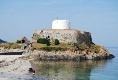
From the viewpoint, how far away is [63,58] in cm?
8119

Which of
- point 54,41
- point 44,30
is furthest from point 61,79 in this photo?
point 44,30

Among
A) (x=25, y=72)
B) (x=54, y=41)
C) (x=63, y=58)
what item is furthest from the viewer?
(x=54, y=41)

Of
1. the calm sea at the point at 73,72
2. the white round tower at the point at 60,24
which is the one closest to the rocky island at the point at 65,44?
the white round tower at the point at 60,24

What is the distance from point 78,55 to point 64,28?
766 inches

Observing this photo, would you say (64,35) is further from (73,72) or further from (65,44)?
(73,72)

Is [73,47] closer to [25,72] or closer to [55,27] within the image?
[55,27]

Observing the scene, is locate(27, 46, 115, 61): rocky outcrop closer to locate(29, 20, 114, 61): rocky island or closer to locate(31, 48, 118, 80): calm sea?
locate(29, 20, 114, 61): rocky island

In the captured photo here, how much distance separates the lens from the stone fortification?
95.2 m

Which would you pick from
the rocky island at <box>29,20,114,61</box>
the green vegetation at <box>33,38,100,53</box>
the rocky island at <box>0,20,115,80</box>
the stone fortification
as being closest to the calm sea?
the rocky island at <box>0,20,115,80</box>

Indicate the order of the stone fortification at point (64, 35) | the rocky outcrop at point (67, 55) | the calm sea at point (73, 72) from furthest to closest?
the stone fortification at point (64, 35) → the rocky outcrop at point (67, 55) → the calm sea at point (73, 72)

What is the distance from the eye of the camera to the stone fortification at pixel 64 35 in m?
95.2

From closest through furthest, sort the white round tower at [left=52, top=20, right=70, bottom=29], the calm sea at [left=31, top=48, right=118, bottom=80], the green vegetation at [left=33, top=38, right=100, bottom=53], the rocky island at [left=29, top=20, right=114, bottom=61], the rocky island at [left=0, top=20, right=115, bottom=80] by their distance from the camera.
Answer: the calm sea at [left=31, top=48, right=118, bottom=80]
the rocky island at [left=0, top=20, right=115, bottom=80]
the rocky island at [left=29, top=20, right=114, bottom=61]
the green vegetation at [left=33, top=38, right=100, bottom=53]
the white round tower at [left=52, top=20, right=70, bottom=29]

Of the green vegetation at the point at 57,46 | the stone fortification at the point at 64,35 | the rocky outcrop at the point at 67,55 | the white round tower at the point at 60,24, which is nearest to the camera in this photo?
the rocky outcrop at the point at 67,55

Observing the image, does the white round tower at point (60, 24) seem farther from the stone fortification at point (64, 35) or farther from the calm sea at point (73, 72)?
the calm sea at point (73, 72)
